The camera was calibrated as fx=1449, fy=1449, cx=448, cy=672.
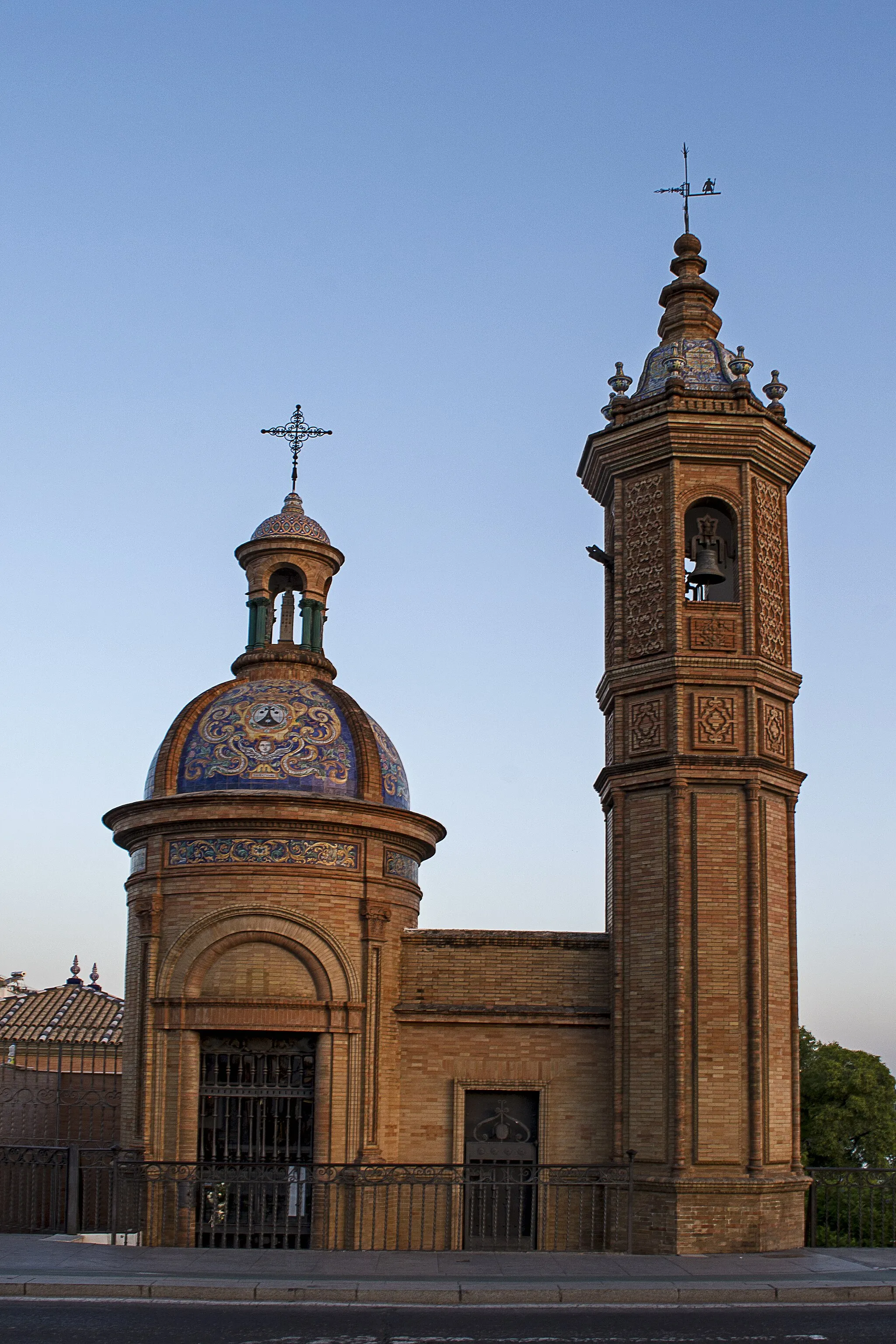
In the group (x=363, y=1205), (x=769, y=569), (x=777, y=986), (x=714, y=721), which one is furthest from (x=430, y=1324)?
(x=769, y=569)

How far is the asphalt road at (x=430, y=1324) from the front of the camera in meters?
11.3

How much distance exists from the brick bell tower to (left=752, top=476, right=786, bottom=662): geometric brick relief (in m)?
0.03

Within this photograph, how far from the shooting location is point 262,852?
18734mm

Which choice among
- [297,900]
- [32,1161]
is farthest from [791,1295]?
[32,1161]

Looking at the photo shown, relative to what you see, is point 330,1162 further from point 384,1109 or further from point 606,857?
point 606,857

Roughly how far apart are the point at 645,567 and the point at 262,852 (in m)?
6.20

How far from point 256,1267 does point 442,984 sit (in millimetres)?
5152

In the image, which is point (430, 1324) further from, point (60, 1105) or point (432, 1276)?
point (60, 1105)

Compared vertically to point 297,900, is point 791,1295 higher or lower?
lower

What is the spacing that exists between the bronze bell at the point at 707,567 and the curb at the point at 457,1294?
890cm

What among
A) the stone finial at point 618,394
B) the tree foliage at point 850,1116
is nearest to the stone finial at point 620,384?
the stone finial at point 618,394

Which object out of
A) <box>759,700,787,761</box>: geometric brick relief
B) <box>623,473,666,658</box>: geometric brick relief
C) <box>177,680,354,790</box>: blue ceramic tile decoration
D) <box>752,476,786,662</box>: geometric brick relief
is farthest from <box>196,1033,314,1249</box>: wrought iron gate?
<box>752,476,786,662</box>: geometric brick relief

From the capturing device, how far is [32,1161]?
711 inches

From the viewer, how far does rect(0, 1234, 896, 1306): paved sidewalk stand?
522 inches
